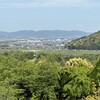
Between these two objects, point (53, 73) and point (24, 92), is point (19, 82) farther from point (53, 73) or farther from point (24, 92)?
point (53, 73)

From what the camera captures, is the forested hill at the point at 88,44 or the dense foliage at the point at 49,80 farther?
the forested hill at the point at 88,44

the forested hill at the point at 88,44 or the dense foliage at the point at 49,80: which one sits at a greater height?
the dense foliage at the point at 49,80

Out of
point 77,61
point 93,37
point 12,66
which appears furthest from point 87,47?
point 12,66

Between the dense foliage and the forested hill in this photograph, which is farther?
the forested hill

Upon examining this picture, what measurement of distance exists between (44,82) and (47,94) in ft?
4.05

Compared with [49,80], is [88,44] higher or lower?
lower

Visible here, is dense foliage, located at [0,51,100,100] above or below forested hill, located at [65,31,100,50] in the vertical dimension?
above

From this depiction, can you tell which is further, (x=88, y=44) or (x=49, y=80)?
(x=88, y=44)

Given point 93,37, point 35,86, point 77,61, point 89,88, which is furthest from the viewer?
point 93,37

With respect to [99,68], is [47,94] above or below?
below

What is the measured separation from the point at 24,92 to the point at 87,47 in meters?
132

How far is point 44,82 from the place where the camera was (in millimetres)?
37031

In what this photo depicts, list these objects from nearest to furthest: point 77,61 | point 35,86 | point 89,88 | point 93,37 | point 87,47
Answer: point 89,88 → point 35,86 → point 77,61 → point 87,47 → point 93,37

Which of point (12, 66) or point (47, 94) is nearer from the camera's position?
point (47, 94)
